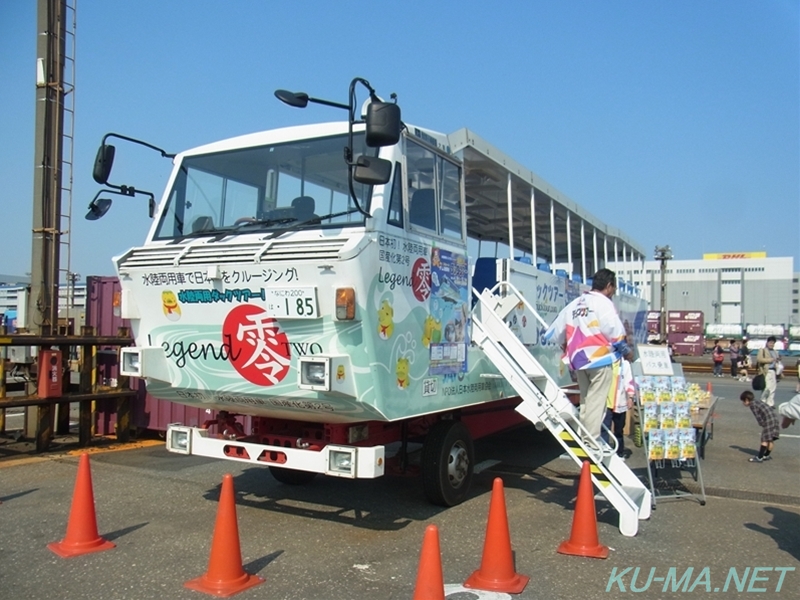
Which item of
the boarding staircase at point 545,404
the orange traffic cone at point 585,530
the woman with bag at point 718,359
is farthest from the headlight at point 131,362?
the woman with bag at point 718,359

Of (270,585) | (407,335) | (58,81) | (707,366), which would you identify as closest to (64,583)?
(270,585)

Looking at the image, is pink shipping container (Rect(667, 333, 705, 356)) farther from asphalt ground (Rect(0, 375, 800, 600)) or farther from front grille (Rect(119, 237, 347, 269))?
front grille (Rect(119, 237, 347, 269))

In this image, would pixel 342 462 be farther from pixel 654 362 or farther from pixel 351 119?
pixel 654 362

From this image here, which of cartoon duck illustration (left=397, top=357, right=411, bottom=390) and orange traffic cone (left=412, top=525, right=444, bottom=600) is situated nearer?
orange traffic cone (left=412, top=525, right=444, bottom=600)

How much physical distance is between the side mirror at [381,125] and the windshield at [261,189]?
0.74 m

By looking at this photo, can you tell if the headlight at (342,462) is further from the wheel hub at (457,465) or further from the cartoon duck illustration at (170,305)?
the cartoon duck illustration at (170,305)

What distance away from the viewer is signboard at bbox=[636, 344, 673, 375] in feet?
24.3

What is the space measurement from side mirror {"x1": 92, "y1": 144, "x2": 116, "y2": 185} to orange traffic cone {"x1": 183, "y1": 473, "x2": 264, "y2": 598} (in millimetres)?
3477

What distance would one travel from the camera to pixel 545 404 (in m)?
6.34

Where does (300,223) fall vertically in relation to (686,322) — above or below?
above

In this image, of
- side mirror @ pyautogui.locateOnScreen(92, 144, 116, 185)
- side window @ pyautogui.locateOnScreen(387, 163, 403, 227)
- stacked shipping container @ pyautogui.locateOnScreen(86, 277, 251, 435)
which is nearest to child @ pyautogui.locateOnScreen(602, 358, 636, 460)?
side window @ pyautogui.locateOnScreen(387, 163, 403, 227)

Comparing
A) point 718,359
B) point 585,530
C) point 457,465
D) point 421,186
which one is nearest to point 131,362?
point 421,186

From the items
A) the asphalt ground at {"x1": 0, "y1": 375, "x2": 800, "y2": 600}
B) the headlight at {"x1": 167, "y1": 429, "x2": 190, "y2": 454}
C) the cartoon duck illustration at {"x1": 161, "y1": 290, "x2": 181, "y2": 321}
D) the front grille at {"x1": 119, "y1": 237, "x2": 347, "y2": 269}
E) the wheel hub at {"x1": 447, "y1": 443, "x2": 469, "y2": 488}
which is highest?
the front grille at {"x1": 119, "y1": 237, "x2": 347, "y2": 269}

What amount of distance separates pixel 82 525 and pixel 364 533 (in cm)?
212
